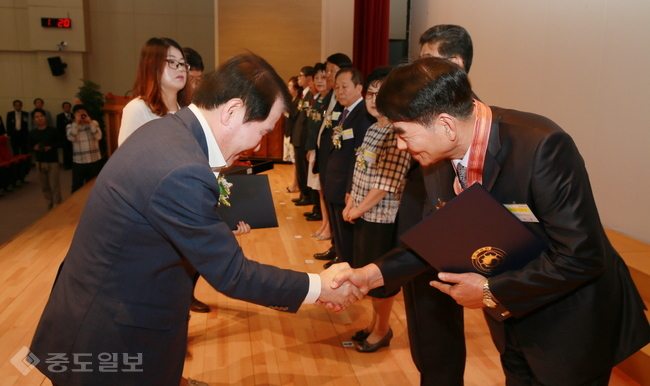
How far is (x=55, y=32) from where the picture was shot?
11.5 m

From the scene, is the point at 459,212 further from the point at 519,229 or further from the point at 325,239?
the point at 325,239

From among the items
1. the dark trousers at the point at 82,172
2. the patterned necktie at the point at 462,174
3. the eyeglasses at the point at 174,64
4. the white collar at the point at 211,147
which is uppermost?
the eyeglasses at the point at 174,64

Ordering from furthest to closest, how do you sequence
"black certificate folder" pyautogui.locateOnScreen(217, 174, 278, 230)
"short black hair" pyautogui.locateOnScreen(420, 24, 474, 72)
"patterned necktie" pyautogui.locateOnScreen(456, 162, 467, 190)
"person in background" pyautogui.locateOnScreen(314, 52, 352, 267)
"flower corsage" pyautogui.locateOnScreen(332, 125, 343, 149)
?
"person in background" pyautogui.locateOnScreen(314, 52, 352, 267)
"flower corsage" pyautogui.locateOnScreen(332, 125, 343, 149)
"black certificate folder" pyautogui.locateOnScreen(217, 174, 278, 230)
"short black hair" pyautogui.locateOnScreen(420, 24, 474, 72)
"patterned necktie" pyautogui.locateOnScreen(456, 162, 467, 190)

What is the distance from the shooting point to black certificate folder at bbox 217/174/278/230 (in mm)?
2398

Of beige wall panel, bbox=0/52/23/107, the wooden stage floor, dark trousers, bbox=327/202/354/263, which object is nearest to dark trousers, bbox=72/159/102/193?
the wooden stage floor

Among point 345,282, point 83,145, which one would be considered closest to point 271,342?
point 345,282

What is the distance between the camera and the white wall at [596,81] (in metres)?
3.22

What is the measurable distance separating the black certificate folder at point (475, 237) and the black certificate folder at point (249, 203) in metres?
1.04

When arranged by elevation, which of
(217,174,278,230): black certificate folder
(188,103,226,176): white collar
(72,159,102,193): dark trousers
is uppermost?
(188,103,226,176): white collar

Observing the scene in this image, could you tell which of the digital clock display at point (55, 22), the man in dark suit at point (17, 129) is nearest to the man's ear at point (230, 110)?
the man in dark suit at point (17, 129)

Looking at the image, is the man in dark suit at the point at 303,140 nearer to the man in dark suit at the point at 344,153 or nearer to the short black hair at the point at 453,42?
the man in dark suit at the point at 344,153

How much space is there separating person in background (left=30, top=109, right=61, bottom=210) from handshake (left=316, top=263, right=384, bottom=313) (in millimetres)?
6121

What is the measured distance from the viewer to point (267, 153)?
10.0 metres

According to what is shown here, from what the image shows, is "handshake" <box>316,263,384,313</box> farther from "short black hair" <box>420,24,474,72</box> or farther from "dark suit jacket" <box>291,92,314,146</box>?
"dark suit jacket" <box>291,92,314,146</box>
